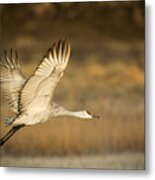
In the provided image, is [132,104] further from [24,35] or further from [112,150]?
[24,35]

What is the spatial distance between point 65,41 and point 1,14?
26 centimetres

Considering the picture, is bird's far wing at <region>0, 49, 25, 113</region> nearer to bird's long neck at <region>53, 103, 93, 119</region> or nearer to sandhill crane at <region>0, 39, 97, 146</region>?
sandhill crane at <region>0, 39, 97, 146</region>

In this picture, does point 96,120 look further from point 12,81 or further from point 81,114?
point 12,81

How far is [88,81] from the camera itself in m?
1.71

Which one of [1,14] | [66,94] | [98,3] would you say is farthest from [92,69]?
[1,14]

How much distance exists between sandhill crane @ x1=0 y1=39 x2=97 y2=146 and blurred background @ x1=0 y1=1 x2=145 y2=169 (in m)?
0.02

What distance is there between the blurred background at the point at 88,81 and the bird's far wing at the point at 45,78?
2 cm

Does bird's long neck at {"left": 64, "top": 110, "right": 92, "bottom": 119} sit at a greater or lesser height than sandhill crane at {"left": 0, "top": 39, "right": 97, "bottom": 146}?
lesser

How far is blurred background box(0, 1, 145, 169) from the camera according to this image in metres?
1.69

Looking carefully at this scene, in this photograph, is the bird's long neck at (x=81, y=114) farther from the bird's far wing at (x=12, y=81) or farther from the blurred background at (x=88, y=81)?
the bird's far wing at (x=12, y=81)

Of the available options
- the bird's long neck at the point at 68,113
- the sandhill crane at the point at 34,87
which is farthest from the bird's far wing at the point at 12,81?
the bird's long neck at the point at 68,113

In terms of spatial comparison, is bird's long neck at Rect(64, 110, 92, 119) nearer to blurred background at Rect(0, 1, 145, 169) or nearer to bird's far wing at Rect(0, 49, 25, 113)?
blurred background at Rect(0, 1, 145, 169)

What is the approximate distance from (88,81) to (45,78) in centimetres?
16

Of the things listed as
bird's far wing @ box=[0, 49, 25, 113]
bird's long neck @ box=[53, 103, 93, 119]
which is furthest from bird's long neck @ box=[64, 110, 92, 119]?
bird's far wing @ box=[0, 49, 25, 113]
